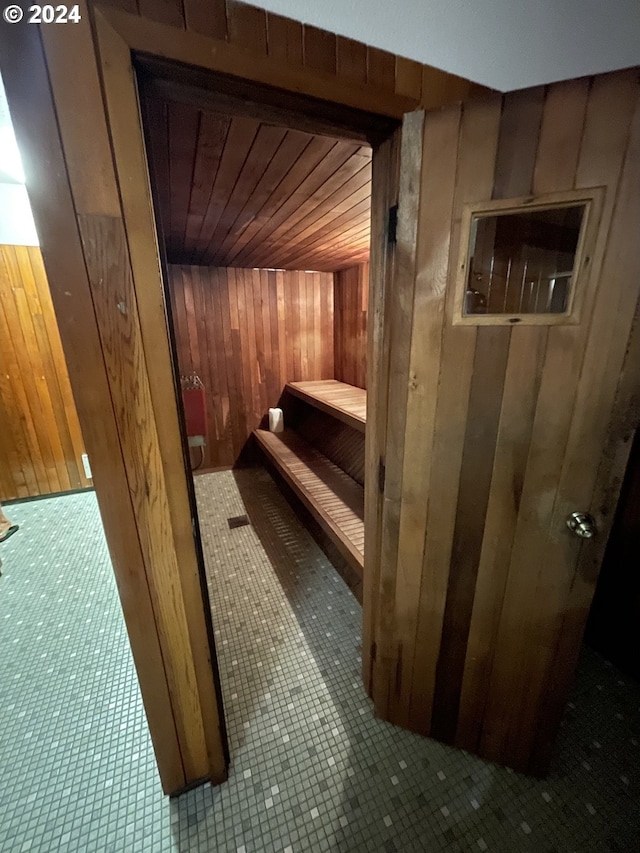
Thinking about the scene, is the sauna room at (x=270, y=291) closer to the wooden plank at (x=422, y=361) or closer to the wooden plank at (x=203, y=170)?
the wooden plank at (x=203, y=170)

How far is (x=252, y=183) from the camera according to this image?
1.38 m

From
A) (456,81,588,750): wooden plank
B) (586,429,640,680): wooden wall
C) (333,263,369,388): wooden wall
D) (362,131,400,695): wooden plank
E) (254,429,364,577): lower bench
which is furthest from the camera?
(333,263,369,388): wooden wall

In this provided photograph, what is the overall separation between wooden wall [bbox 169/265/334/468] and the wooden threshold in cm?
28

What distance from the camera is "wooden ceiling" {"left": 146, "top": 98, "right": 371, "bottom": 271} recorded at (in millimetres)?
1029

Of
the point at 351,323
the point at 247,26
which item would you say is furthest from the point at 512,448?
the point at 351,323

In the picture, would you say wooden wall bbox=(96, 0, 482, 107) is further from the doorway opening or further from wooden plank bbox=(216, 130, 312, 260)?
wooden plank bbox=(216, 130, 312, 260)

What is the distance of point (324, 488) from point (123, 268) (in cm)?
198

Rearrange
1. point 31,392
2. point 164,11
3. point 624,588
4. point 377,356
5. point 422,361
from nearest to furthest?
point 164,11, point 422,361, point 377,356, point 624,588, point 31,392

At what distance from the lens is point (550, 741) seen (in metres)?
1.09

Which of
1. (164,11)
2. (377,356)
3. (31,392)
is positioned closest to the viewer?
(164,11)

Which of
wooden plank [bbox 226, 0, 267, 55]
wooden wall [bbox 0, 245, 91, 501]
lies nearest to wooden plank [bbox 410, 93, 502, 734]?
wooden plank [bbox 226, 0, 267, 55]

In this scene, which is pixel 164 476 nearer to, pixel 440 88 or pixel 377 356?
pixel 377 356

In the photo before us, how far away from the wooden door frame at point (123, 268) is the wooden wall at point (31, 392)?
88.2 inches

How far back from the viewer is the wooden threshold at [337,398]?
227cm
